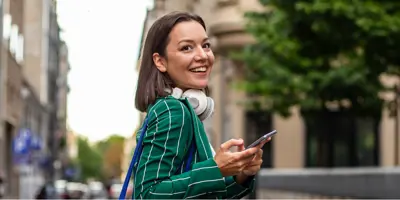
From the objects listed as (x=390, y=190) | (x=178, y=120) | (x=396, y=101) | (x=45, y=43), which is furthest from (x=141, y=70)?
(x=45, y=43)

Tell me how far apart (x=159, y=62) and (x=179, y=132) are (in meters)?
0.33

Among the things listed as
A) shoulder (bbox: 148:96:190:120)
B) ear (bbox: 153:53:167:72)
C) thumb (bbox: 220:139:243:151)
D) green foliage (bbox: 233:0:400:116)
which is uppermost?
green foliage (bbox: 233:0:400:116)

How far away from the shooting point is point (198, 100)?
129 inches

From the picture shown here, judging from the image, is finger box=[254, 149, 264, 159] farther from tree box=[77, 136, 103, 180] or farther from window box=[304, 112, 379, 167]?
tree box=[77, 136, 103, 180]

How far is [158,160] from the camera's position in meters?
3.02

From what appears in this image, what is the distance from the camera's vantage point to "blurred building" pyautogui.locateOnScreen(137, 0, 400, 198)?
45.5 m

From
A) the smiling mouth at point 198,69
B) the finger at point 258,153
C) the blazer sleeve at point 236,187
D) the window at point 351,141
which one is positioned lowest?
the blazer sleeve at point 236,187

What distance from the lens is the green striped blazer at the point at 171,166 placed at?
3023 mm

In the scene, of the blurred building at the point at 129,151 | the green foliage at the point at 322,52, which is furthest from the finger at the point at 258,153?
the green foliage at the point at 322,52

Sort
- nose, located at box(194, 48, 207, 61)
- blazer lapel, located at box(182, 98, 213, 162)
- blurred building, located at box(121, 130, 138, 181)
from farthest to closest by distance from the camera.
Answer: blurred building, located at box(121, 130, 138, 181) → nose, located at box(194, 48, 207, 61) → blazer lapel, located at box(182, 98, 213, 162)

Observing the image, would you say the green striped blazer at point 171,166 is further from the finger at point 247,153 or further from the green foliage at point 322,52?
the green foliage at point 322,52

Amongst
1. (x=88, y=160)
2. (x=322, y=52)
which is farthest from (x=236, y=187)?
(x=88, y=160)

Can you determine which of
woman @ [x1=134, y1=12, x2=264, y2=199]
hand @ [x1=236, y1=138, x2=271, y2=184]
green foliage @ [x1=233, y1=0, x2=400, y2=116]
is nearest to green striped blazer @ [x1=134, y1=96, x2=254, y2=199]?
woman @ [x1=134, y1=12, x2=264, y2=199]

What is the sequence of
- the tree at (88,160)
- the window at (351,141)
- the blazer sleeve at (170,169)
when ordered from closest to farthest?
1. the blazer sleeve at (170,169)
2. the window at (351,141)
3. the tree at (88,160)
